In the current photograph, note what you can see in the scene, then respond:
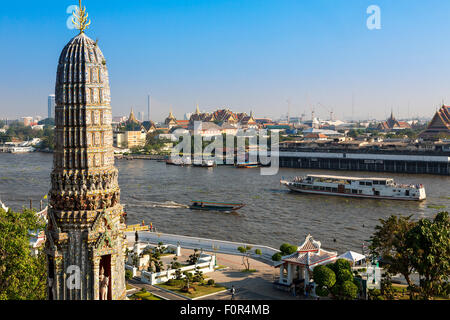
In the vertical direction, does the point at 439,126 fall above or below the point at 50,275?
above

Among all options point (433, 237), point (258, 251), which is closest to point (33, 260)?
point (258, 251)

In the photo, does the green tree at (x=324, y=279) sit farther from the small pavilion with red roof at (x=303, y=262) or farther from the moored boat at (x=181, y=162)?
the moored boat at (x=181, y=162)

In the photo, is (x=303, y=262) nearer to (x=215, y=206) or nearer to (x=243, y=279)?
(x=243, y=279)

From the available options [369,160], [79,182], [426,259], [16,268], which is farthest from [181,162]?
[79,182]

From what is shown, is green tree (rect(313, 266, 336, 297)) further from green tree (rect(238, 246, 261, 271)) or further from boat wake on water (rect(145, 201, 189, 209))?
boat wake on water (rect(145, 201, 189, 209))

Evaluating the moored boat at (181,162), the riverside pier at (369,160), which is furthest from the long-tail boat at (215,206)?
the moored boat at (181,162)

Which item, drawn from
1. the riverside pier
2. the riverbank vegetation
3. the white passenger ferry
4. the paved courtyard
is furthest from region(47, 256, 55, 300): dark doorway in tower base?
the riverside pier
